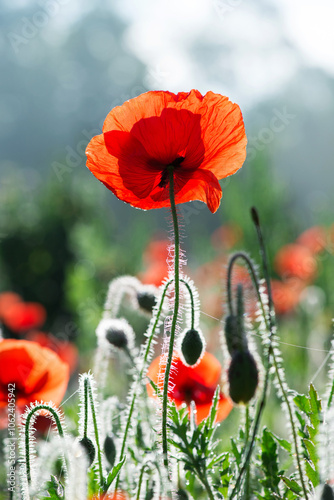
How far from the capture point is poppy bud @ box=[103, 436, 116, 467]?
66cm

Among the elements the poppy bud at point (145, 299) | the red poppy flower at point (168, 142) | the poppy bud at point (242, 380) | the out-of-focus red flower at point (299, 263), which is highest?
the out-of-focus red flower at point (299, 263)

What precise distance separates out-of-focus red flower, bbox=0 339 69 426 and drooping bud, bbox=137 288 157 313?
0.47ft

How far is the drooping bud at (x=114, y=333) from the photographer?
2.33 ft

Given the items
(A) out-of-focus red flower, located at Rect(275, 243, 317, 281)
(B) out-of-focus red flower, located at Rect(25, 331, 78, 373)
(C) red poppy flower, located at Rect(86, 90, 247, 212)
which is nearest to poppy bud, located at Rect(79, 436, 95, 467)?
(C) red poppy flower, located at Rect(86, 90, 247, 212)

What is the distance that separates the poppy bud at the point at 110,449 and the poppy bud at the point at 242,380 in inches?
8.4

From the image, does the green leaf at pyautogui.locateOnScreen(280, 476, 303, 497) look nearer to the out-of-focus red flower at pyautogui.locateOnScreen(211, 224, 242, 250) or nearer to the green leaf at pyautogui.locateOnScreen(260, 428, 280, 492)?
the green leaf at pyautogui.locateOnScreen(260, 428, 280, 492)

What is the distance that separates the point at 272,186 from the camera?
4039mm

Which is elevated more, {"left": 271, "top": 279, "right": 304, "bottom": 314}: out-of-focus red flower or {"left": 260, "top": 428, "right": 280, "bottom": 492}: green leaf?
{"left": 271, "top": 279, "right": 304, "bottom": 314}: out-of-focus red flower

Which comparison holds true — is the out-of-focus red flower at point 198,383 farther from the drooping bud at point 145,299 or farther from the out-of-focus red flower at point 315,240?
the out-of-focus red flower at point 315,240

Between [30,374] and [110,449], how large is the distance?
17 cm

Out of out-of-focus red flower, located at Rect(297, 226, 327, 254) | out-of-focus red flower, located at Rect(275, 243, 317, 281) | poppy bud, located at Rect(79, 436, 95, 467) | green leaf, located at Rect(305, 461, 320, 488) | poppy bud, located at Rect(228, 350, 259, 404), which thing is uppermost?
out-of-focus red flower, located at Rect(297, 226, 327, 254)

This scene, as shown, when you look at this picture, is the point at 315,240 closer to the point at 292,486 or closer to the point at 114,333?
the point at 114,333

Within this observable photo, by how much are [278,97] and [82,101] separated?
4.02 meters

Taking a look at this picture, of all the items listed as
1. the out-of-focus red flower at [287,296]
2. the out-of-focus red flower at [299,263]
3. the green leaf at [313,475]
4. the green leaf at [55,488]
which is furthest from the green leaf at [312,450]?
the out-of-focus red flower at [299,263]
